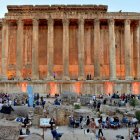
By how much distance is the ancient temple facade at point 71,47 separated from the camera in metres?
48.9

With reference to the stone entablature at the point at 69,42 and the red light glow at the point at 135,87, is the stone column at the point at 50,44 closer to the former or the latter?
the stone entablature at the point at 69,42

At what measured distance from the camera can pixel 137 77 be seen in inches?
2037

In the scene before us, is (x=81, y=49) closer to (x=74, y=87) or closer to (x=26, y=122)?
(x=74, y=87)

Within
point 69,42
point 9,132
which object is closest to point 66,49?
point 69,42

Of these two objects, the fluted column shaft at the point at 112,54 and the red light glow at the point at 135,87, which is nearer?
the red light glow at the point at 135,87

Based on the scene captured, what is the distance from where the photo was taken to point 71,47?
54000 millimetres

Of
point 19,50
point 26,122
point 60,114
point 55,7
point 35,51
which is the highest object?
point 55,7

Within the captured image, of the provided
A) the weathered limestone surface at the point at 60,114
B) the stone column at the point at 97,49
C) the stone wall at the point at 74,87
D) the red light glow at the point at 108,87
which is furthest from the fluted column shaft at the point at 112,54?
the weathered limestone surface at the point at 60,114

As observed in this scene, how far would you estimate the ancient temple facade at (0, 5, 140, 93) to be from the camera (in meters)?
48.9

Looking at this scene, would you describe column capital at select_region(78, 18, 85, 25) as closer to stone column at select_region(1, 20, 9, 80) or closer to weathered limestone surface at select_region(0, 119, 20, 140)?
stone column at select_region(1, 20, 9, 80)

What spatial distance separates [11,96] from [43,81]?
1100 centimetres

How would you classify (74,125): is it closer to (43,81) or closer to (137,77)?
(43,81)

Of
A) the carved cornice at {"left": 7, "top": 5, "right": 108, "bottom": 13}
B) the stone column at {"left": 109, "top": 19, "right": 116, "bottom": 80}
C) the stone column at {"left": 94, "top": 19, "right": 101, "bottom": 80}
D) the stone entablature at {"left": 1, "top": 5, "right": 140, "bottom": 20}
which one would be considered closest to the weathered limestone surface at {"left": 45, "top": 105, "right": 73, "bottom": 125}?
the stone column at {"left": 94, "top": 19, "right": 101, "bottom": 80}

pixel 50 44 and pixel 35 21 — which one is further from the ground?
pixel 35 21
